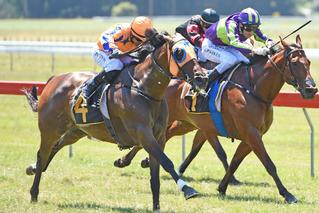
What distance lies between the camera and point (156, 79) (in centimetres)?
873

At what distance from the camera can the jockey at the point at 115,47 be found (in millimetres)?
9273

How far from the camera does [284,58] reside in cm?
978

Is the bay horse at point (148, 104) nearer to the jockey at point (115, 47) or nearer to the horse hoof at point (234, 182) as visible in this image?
the jockey at point (115, 47)

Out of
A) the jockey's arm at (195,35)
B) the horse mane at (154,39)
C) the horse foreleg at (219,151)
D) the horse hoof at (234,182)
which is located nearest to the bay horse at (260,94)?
the horse foreleg at (219,151)

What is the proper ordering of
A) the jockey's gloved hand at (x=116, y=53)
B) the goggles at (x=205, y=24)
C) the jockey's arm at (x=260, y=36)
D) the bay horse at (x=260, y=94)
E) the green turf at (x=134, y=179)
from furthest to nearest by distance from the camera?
the goggles at (x=205, y=24)
the jockey's arm at (x=260, y=36)
the bay horse at (x=260, y=94)
the jockey's gloved hand at (x=116, y=53)
the green turf at (x=134, y=179)

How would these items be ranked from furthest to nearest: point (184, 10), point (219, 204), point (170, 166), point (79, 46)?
point (184, 10) < point (79, 46) < point (219, 204) < point (170, 166)

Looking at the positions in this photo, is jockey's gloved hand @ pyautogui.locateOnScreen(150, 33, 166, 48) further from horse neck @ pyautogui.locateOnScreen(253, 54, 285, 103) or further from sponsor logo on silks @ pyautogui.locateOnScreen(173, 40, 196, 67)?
horse neck @ pyautogui.locateOnScreen(253, 54, 285, 103)

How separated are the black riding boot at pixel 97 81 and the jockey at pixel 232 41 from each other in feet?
5.41

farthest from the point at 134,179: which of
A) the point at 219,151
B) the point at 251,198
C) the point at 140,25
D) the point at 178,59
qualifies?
the point at 178,59

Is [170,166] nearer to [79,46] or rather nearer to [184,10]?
[79,46]

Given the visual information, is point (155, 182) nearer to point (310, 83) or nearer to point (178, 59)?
point (178, 59)

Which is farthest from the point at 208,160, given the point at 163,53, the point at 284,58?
the point at 163,53

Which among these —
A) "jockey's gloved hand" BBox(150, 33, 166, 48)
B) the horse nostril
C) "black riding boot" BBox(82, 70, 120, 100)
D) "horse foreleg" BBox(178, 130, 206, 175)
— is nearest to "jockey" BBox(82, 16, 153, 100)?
"black riding boot" BBox(82, 70, 120, 100)

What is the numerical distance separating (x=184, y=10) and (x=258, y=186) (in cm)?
9608
